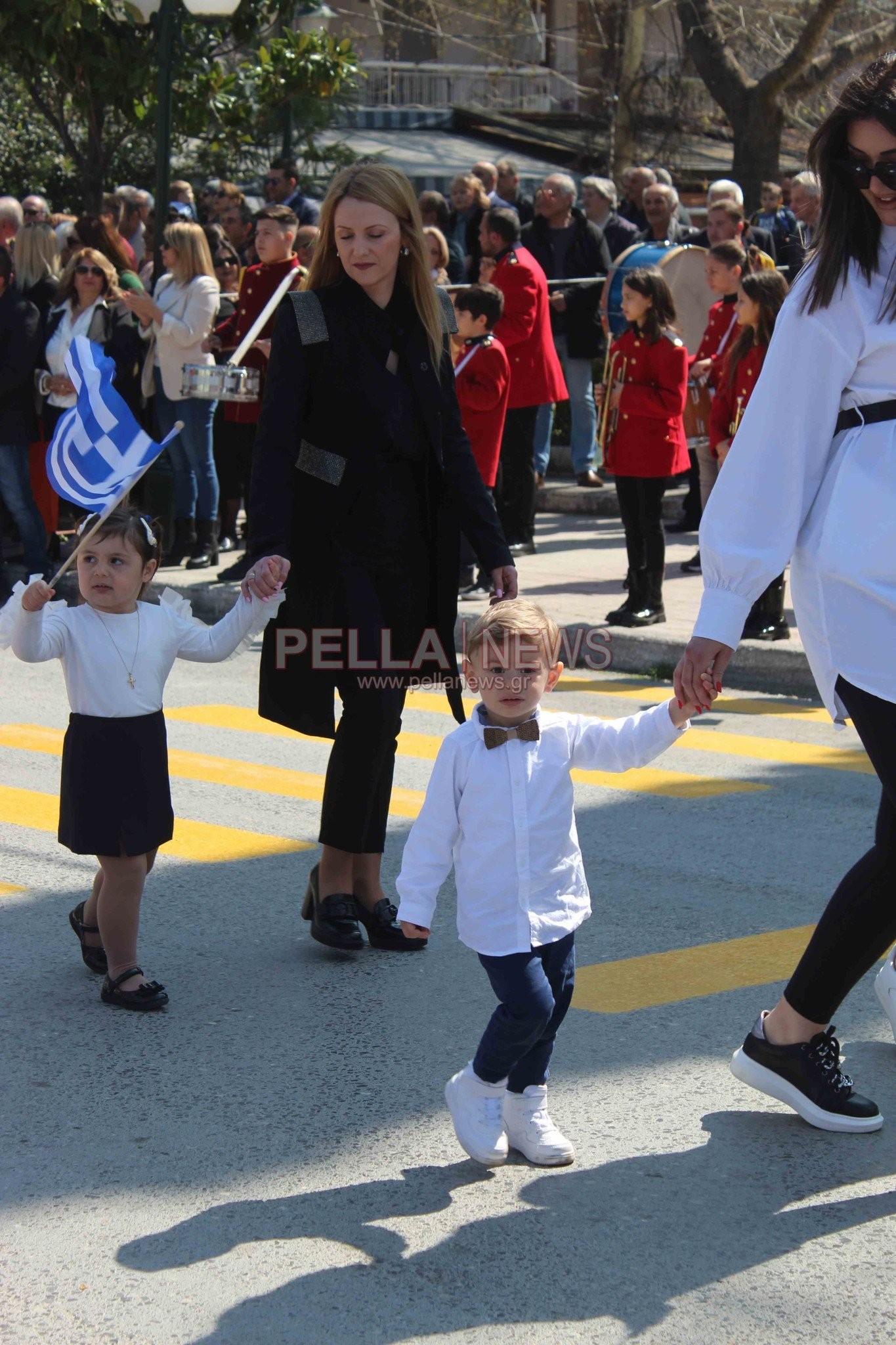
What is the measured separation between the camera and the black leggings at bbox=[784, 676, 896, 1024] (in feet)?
11.8

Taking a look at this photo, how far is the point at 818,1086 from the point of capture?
3670 mm

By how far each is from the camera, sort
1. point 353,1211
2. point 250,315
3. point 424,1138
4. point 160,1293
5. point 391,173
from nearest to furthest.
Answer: point 160,1293, point 353,1211, point 424,1138, point 391,173, point 250,315

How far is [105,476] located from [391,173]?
43.5 inches

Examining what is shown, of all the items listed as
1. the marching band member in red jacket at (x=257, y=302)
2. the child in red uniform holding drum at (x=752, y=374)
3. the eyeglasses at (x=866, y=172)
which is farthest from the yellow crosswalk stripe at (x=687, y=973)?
the marching band member in red jacket at (x=257, y=302)

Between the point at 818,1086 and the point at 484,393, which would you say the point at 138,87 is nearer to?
the point at 484,393

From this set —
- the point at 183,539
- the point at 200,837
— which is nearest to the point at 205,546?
the point at 183,539

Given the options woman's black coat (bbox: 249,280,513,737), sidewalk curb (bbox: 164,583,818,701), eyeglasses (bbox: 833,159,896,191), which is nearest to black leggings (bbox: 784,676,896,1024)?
eyeglasses (bbox: 833,159,896,191)

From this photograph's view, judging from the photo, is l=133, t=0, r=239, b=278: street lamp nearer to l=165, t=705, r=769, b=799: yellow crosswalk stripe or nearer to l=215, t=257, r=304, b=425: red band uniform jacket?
l=215, t=257, r=304, b=425: red band uniform jacket

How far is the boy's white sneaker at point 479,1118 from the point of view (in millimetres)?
3473

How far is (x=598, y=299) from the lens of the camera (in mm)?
14258

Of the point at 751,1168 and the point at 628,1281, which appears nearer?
the point at 628,1281

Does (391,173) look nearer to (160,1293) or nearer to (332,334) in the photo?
(332,334)

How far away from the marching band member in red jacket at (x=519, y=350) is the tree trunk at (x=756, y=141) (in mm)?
12729

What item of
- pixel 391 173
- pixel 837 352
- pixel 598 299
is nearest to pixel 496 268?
pixel 598 299
